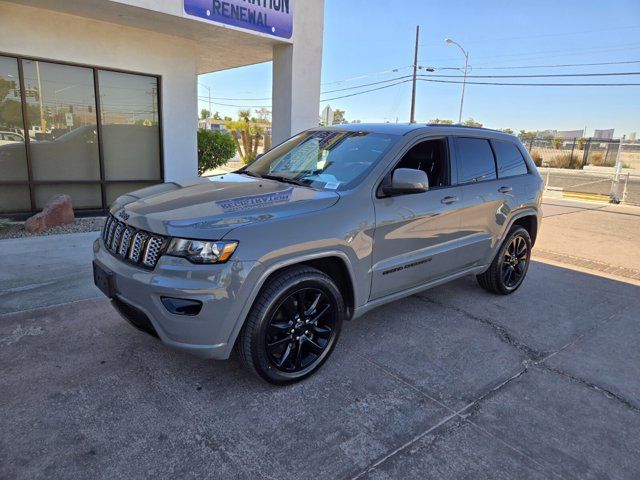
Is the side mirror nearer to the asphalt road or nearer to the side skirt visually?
the side skirt

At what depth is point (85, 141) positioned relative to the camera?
827 centimetres

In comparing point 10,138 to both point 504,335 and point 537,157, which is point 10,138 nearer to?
point 504,335

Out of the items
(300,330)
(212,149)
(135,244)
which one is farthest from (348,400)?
(212,149)

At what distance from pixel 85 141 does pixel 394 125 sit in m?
6.62

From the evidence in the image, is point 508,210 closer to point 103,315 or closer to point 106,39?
point 103,315

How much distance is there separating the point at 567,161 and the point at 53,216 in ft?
115

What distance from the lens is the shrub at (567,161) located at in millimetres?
32750

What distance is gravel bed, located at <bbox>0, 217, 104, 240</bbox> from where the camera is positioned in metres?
6.89

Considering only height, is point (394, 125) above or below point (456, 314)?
above

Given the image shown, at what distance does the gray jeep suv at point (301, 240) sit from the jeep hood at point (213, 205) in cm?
1

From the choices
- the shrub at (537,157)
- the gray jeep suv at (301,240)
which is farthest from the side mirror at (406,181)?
the shrub at (537,157)

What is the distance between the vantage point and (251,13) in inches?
313

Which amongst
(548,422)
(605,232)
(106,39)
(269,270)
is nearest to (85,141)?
(106,39)

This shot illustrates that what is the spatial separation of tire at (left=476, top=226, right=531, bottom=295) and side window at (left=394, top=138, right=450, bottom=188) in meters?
1.34
